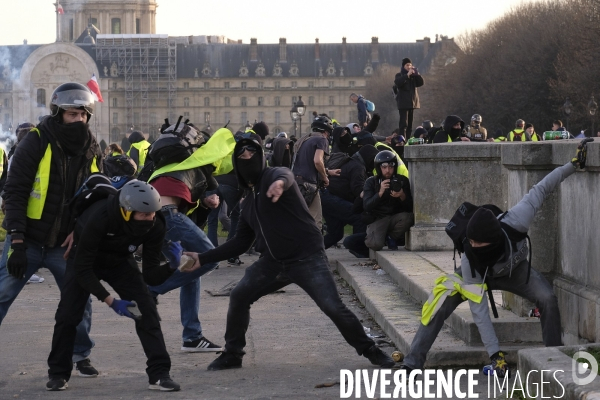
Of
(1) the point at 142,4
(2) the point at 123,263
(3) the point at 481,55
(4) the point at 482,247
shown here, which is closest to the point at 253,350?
(2) the point at 123,263

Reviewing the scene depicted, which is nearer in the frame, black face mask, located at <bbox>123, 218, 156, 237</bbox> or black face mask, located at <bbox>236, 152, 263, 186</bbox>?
black face mask, located at <bbox>123, 218, 156, 237</bbox>

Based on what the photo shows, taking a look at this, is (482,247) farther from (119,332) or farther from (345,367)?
(119,332)

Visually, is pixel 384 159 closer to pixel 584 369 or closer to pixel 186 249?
pixel 186 249

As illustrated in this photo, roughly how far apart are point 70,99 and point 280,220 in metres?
1.43

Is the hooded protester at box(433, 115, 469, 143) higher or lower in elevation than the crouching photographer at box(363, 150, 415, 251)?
higher

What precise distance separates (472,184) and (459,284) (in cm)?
501

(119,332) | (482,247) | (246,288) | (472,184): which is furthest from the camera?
(472,184)

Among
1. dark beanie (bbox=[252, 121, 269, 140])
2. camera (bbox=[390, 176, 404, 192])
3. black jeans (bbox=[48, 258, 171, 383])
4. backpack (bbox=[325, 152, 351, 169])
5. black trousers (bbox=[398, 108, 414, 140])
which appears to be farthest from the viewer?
black trousers (bbox=[398, 108, 414, 140])

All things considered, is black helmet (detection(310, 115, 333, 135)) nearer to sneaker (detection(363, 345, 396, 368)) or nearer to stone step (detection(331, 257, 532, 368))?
stone step (detection(331, 257, 532, 368))

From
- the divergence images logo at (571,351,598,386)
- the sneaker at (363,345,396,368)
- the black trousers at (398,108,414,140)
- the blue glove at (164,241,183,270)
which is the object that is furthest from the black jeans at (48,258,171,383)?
the black trousers at (398,108,414,140)

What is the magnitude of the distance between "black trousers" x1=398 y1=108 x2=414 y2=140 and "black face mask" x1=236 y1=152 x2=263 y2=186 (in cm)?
1265

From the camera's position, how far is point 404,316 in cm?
895

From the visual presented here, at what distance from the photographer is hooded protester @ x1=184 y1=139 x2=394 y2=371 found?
7.39 metres

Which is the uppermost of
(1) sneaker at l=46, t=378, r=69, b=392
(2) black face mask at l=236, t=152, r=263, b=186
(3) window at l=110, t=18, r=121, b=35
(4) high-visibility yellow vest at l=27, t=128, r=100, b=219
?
(3) window at l=110, t=18, r=121, b=35
